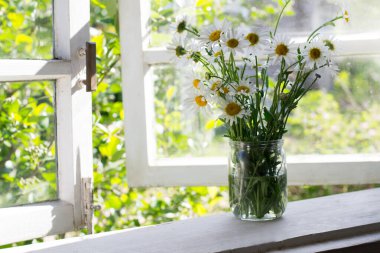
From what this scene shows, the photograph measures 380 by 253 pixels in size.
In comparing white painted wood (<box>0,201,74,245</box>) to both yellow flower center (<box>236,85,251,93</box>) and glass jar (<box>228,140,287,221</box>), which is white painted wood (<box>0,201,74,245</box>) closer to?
glass jar (<box>228,140,287,221</box>)

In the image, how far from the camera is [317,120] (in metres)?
1.77

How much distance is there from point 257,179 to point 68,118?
0.48 m

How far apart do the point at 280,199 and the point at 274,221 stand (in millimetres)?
55

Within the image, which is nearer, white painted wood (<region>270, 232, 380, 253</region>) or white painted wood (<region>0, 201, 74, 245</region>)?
white painted wood (<region>270, 232, 380, 253</region>)

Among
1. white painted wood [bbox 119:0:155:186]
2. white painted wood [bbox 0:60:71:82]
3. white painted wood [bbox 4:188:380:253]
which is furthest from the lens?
white painted wood [bbox 119:0:155:186]

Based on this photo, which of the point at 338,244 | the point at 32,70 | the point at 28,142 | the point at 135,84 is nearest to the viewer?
the point at 338,244

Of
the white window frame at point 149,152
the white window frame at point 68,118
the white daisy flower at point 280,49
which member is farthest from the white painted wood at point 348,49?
the white daisy flower at point 280,49

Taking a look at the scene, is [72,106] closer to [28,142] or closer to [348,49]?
[28,142]

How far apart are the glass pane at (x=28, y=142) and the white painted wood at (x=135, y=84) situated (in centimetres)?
23

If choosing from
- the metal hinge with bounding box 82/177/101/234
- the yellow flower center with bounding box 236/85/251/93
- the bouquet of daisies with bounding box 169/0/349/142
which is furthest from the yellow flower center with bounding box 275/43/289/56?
the metal hinge with bounding box 82/177/101/234

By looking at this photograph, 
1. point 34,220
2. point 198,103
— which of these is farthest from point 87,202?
point 198,103

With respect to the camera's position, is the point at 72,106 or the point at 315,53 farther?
the point at 72,106

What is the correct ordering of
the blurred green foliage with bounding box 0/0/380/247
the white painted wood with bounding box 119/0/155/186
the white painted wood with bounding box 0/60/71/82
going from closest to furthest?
the white painted wood with bounding box 0/60/71/82
the blurred green foliage with bounding box 0/0/380/247
the white painted wood with bounding box 119/0/155/186

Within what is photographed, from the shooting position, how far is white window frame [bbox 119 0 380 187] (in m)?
1.71
